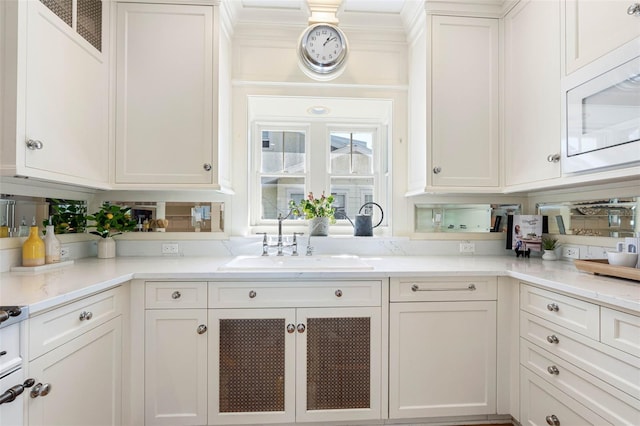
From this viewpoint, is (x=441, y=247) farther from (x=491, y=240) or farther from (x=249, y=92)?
(x=249, y=92)

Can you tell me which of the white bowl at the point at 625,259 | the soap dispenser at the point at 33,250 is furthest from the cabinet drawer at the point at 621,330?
the soap dispenser at the point at 33,250

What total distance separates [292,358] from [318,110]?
5.68 feet

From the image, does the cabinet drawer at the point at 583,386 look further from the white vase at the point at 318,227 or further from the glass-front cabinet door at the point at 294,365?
the white vase at the point at 318,227

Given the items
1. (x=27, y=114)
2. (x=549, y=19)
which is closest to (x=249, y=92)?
(x=27, y=114)

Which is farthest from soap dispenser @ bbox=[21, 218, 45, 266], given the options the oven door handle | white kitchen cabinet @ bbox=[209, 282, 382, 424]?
white kitchen cabinet @ bbox=[209, 282, 382, 424]

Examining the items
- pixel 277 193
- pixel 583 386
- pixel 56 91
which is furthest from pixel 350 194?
pixel 56 91

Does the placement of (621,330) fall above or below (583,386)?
above

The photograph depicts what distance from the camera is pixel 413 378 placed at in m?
1.64

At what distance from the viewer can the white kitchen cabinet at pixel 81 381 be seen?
1079 mm

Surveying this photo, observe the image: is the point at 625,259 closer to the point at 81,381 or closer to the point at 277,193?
the point at 277,193

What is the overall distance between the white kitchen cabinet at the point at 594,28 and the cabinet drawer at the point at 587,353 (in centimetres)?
120

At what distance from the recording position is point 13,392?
0.96 m

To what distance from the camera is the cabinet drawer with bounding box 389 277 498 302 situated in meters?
1.64

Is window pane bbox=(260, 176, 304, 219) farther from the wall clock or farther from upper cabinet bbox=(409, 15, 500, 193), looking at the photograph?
upper cabinet bbox=(409, 15, 500, 193)
